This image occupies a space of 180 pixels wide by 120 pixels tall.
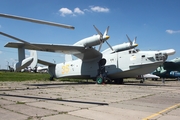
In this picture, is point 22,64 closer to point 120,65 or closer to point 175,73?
point 120,65

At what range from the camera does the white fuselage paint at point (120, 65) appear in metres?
19.2

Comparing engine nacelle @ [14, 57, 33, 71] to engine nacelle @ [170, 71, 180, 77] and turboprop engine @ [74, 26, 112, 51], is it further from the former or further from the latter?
engine nacelle @ [170, 71, 180, 77]

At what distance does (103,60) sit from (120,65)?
2.20 meters

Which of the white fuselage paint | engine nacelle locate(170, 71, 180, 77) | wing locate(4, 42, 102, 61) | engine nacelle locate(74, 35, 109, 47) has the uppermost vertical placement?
engine nacelle locate(74, 35, 109, 47)

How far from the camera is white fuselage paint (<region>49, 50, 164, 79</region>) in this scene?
19.2m

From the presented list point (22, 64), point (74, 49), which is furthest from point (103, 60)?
point (22, 64)

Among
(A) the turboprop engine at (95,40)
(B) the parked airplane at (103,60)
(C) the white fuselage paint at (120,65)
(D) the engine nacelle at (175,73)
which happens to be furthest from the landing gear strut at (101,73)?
(D) the engine nacelle at (175,73)

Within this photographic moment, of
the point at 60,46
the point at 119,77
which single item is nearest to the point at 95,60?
the point at 119,77

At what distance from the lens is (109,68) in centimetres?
2159

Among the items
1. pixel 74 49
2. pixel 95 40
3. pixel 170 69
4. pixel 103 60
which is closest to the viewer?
pixel 95 40

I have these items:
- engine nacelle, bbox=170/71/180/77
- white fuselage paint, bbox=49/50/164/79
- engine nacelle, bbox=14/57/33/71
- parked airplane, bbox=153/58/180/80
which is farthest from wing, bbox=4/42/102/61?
engine nacelle, bbox=170/71/180/77

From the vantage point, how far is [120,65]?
68.0 ft

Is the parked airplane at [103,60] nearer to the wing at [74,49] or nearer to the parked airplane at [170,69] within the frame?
the wing at [74,49]

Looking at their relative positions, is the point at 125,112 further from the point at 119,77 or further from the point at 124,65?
the point at 119,77
